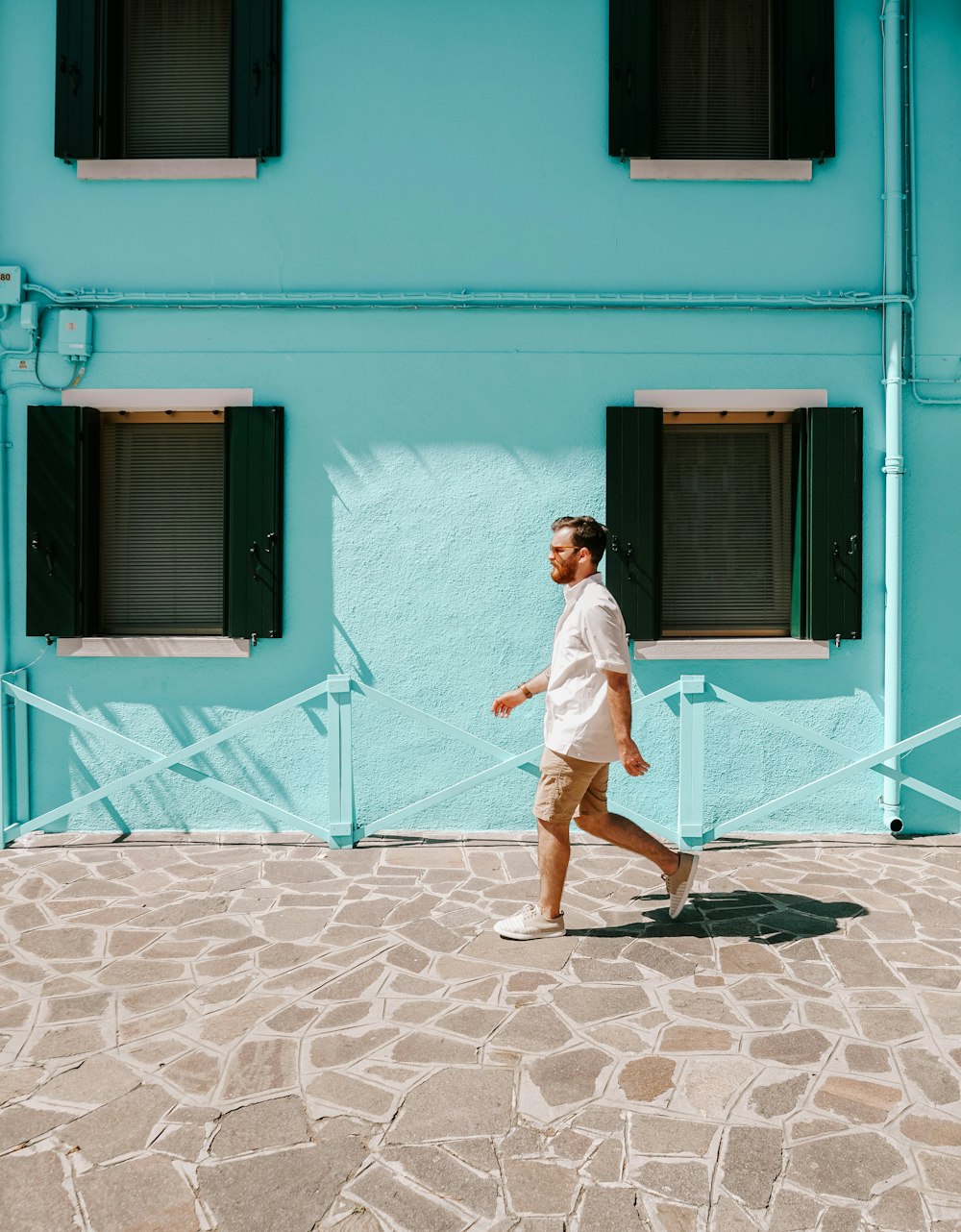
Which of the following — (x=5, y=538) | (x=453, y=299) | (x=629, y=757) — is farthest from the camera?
(x=5, y=538)

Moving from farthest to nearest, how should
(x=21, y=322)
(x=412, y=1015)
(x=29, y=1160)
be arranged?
(x=21, y=322)
(x=412, y=1015)
(x=29, y=1160)

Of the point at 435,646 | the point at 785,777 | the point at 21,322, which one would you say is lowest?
the point at 785,777

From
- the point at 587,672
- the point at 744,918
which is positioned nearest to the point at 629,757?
the point at 587,672

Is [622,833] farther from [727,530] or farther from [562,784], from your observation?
[727,530]

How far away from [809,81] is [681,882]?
5.22m

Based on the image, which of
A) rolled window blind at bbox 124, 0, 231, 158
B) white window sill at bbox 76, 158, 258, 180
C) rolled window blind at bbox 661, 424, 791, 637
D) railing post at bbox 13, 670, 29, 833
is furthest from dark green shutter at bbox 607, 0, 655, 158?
railing post at bbox 13, 670, 29, 833

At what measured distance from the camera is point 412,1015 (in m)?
3.66

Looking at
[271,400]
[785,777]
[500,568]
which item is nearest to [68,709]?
[271,400]

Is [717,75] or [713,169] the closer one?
[713,169]

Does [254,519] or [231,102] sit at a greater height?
[231,102]

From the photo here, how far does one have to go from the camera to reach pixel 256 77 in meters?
6.27

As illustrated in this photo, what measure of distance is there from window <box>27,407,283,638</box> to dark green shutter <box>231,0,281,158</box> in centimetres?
176

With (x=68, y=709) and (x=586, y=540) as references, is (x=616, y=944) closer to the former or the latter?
(x=586, y=540)

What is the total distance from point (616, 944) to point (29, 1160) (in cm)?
249
